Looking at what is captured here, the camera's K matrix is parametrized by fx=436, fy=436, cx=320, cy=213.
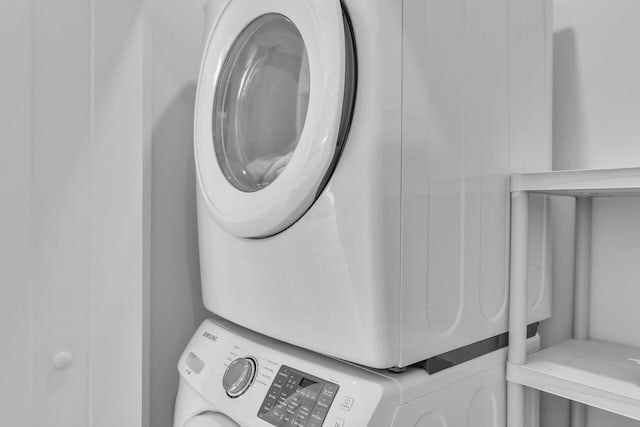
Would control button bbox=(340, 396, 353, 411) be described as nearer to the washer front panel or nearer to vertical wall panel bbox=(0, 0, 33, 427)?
the washer front panel

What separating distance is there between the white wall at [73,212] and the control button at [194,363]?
0.89ft

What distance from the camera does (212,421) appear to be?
1.12 metres

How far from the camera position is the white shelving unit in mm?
996

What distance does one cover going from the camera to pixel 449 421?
3.40 ft

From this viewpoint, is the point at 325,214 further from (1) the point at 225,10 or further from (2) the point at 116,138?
(2) the point at 116,138

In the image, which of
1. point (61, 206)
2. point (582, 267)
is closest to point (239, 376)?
point (61, 206)

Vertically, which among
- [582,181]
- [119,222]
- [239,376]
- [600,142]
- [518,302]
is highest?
[600,142]

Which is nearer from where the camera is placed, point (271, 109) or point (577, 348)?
point (271, 109)

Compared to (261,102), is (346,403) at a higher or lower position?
lower

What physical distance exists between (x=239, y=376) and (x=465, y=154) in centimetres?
80

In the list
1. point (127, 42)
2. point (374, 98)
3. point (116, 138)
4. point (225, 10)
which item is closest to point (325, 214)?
point (374, 98)

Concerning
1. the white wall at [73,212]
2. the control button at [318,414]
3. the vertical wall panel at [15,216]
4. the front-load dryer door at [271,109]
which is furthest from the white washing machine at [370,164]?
the vertical wall panel at [15,216]

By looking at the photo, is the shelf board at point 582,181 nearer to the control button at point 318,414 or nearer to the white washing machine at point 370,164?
the white washing machine at point 370,164

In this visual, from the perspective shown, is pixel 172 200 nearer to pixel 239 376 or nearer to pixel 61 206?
pixel 61 206
